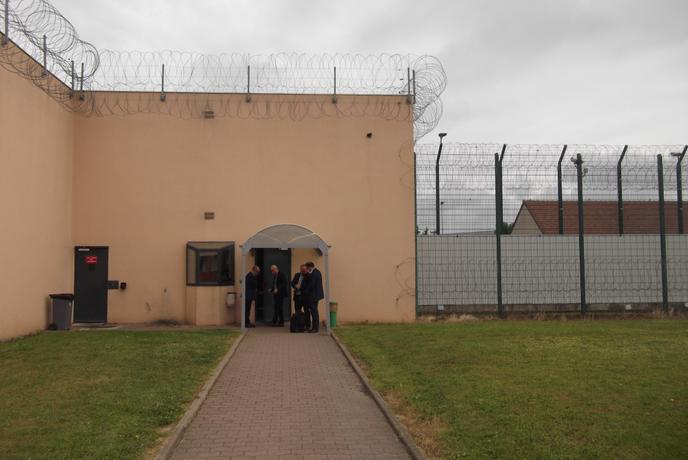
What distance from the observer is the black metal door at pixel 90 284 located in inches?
693

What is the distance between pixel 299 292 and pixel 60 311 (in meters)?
5.62

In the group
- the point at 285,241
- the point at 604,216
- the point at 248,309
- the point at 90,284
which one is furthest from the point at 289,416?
the point at 604,216

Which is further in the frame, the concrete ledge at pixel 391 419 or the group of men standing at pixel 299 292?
the group of men standing at pixel 299 292

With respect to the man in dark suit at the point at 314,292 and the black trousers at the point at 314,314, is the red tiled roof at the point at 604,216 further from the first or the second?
the black trousers at the point at 314,314

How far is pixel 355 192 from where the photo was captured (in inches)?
719

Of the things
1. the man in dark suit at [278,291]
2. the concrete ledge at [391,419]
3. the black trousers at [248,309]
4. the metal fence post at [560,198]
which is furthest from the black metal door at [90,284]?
the metal fence post at [560,198]

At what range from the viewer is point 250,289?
1670 centimetres

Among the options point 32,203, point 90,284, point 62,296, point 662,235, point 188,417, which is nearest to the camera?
point 188,417

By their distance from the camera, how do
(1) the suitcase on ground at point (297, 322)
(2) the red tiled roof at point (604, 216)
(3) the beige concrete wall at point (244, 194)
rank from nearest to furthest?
(1) the suitcase on ground at point (297, 322) → (3) the beige concrete wall at point (244, 194) → (2) the red tiled roof at point (604, 216)

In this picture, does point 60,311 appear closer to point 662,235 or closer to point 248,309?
point 248,309

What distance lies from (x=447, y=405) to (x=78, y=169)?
43.4ft

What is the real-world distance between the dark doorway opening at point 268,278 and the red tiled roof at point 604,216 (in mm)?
6758

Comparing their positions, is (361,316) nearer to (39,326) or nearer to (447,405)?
(39,326)

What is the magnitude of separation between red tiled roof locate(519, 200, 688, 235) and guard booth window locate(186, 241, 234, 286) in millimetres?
8215
